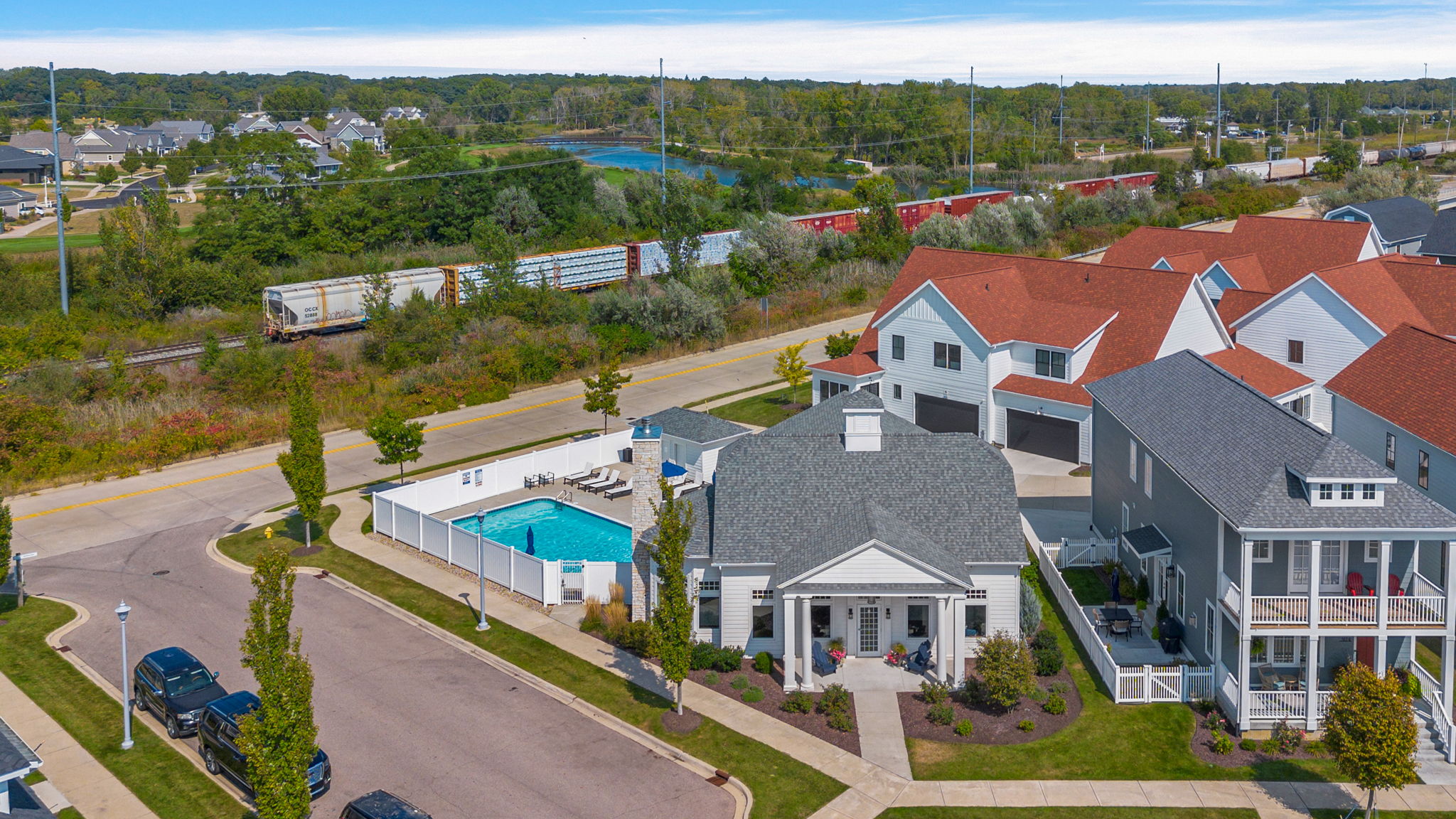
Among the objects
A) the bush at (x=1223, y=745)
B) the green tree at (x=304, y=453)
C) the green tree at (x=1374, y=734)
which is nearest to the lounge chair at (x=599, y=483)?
the green tree at (x=304, y=453)

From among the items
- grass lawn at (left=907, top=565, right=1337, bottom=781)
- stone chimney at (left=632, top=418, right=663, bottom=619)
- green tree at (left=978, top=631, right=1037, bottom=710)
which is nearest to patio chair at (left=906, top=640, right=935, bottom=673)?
green tree at (left=978, top=631, right=1037, bottom=710)

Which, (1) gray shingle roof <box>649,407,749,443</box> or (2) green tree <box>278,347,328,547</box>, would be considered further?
(1) gray shingle roof <box>649,407,749,443</box>

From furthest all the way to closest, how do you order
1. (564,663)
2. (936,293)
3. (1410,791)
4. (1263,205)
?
1. (1263,205)
2. (936,293)
3. (564,663)
4. (1410,791)

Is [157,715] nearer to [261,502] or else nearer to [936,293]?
[261,502]

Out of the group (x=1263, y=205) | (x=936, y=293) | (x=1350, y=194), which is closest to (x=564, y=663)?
(x=936, y=293)

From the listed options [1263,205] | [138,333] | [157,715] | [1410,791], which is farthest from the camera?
[1263,205]

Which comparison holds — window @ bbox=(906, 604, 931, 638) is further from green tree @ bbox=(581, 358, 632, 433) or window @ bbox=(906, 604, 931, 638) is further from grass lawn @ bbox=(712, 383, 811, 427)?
grass lawn @ bbox=(712, 383, 811, 427)

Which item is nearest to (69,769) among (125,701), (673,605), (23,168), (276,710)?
(125,701)

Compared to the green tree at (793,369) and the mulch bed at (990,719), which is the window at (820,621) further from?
the green tree at (793,369)
